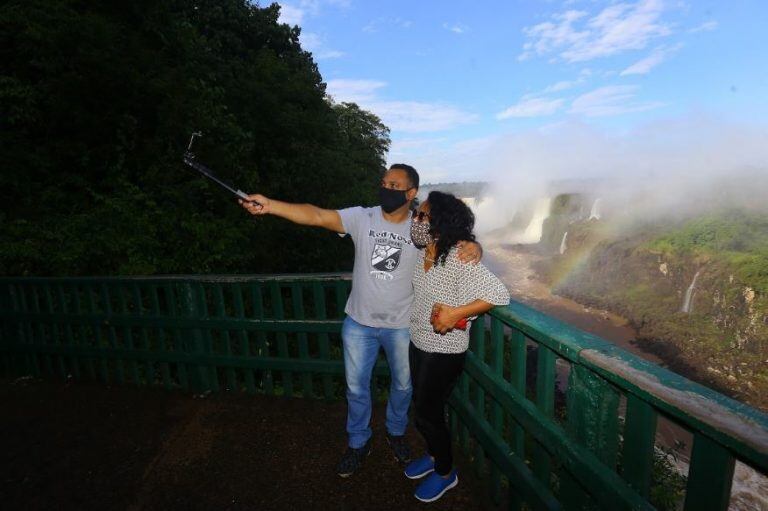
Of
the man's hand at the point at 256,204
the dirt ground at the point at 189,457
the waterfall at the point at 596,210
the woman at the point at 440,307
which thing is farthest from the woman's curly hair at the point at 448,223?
the waterfall at the point at 596,210

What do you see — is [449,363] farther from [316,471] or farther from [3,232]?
[3,232]

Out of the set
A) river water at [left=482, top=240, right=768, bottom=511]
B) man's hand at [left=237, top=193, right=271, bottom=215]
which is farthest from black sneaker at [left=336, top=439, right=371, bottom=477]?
river water at [left=482, top=240, right=768, bottom=511]

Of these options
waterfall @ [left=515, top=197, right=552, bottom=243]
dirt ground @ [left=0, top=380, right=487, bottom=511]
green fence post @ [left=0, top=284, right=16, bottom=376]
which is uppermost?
green fence post @ [left=0, top=284, right=16, bottom=376]

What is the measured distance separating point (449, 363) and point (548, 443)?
66cm

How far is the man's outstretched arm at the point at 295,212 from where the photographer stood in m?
2.70

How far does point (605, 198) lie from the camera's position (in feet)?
222

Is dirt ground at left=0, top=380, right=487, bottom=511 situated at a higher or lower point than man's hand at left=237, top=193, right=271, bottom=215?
lower

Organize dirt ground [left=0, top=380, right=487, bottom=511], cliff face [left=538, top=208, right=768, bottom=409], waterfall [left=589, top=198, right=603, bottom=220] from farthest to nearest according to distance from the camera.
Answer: waterfall [left=589, top=198, right=603, bottom=220] → cliff face [left=538, top=208, right=768, bottom=409] → dirt ground [left=0, top=380, right=487, bottom=511]

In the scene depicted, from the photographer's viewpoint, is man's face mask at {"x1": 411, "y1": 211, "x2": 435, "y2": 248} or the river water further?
the river water

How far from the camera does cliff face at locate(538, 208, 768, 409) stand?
31.0m

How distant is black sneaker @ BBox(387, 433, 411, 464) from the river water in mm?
1991

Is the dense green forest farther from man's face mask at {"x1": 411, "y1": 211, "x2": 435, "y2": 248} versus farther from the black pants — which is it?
the black pants

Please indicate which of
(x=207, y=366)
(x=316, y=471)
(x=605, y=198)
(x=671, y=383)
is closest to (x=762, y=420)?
(x=671, y=383)

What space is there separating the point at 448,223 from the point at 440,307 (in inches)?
17.7
